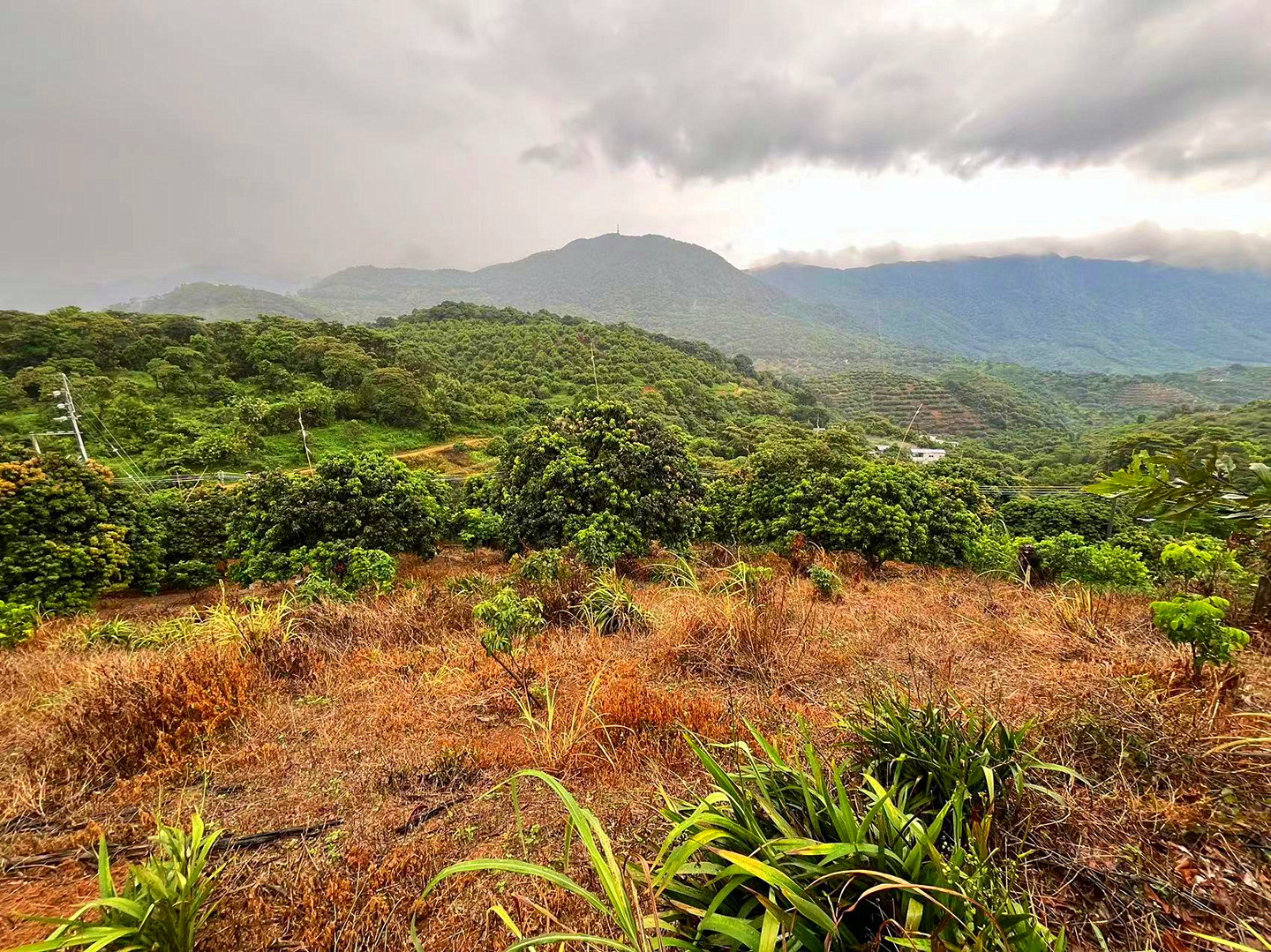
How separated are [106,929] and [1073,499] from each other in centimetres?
2464

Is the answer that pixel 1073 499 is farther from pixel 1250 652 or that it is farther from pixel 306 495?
pixel 306 495

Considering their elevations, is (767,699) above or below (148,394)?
below

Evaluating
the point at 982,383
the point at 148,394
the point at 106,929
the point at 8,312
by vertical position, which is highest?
the point at 8,312

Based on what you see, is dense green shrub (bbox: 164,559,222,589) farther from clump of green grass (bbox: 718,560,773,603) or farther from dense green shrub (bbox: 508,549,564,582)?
clump of green grass (bbox: 718,560,773,603)

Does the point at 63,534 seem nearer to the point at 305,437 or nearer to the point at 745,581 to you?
the point at 745,581

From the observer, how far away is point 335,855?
6.84ft

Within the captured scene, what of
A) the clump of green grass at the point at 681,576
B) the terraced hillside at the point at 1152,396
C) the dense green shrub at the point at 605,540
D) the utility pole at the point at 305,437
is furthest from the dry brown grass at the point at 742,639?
the terraced hillside at the point at 1152,396

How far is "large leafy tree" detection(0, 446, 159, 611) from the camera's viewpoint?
830cm

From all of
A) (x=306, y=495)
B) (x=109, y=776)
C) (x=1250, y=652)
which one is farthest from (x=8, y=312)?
(x=1250, y=652)

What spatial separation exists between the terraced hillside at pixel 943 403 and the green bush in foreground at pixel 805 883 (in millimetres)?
69447

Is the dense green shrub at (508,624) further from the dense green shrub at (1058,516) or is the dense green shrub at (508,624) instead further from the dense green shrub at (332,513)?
the dense green shrub at (1058,516)

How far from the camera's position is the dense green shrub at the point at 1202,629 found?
99.6 inches

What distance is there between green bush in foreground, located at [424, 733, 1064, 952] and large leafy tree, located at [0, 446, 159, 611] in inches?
455

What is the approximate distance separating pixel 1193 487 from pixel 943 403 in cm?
8669
